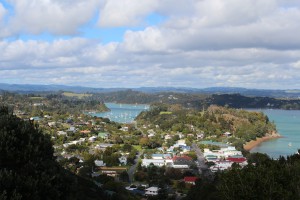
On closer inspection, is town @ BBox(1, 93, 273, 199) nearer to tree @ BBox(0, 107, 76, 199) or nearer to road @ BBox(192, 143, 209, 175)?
road @ BBox(192, 143, 209, 175)

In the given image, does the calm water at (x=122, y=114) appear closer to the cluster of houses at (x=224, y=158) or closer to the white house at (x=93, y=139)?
Result: the white house at (x=93, y=139)

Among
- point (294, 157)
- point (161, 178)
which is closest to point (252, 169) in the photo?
point (294, 157)

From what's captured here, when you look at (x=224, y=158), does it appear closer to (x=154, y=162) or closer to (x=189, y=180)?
(x=154, y=162)

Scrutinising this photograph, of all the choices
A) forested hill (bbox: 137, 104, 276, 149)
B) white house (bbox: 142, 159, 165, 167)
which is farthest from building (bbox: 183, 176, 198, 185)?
forested hill (bbox: 137, 104, 276, 149)

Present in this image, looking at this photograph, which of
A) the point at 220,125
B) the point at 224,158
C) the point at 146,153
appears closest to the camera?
the point at 224,158

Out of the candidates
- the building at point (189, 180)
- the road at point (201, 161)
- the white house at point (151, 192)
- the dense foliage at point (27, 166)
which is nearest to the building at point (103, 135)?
the road at point (201, 161)

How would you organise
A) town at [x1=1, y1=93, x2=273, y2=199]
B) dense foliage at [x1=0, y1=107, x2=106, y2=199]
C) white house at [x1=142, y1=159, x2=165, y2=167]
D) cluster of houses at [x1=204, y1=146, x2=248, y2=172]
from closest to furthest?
1. dense foliage at [x1=0, y1=107, x2=106, y2=199]
2. town at [x1=1, y1=93, x2=273, y2=199]
3. cluster of houses at [x1=204, y1=146, x2=248, y2=172]
4. white house at [x1=142, y1=159, x2=165, y2=167]

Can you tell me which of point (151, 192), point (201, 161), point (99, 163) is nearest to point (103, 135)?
point (201, 161)

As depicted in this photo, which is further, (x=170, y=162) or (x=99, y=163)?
(x=170, y=162)
